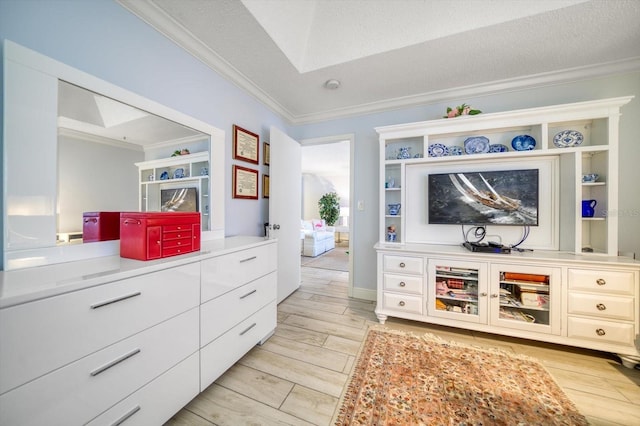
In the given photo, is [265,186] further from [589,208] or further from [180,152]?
[589,208]

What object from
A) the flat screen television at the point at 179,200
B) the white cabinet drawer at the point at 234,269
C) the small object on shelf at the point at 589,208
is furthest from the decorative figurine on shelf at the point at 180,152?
the small object on shelf at the point at 589,208

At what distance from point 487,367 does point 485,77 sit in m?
2.62

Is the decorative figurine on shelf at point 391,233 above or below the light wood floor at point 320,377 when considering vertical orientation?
above

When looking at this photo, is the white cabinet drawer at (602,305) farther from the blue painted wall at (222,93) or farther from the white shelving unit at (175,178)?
the white shelving unit at (175,178)

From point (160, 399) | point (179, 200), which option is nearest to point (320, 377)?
point (160, 399)

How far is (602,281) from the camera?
1.69 m

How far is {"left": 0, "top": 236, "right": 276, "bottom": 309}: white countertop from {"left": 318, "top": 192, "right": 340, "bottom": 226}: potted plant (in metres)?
6.69

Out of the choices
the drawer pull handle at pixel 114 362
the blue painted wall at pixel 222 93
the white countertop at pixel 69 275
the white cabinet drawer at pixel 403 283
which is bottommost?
the white cabinet drawer at pixel 403 283

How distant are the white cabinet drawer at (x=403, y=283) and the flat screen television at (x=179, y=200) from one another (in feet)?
6.32

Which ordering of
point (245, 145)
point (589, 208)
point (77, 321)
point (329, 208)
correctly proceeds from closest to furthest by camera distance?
point (77, 321)
point (589, 208)
point (245, 145)
point (329, 208)

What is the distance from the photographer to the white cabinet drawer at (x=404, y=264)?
2.15 metres

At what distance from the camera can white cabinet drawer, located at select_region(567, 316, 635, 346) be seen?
5.38 ft

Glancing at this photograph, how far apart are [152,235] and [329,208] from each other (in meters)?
6.85

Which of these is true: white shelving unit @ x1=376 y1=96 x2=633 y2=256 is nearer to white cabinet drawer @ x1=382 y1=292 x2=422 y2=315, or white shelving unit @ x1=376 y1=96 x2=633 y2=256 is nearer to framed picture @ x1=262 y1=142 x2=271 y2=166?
white cabinet drawer @ x1=382 y1=292 x2=422 y2=315
